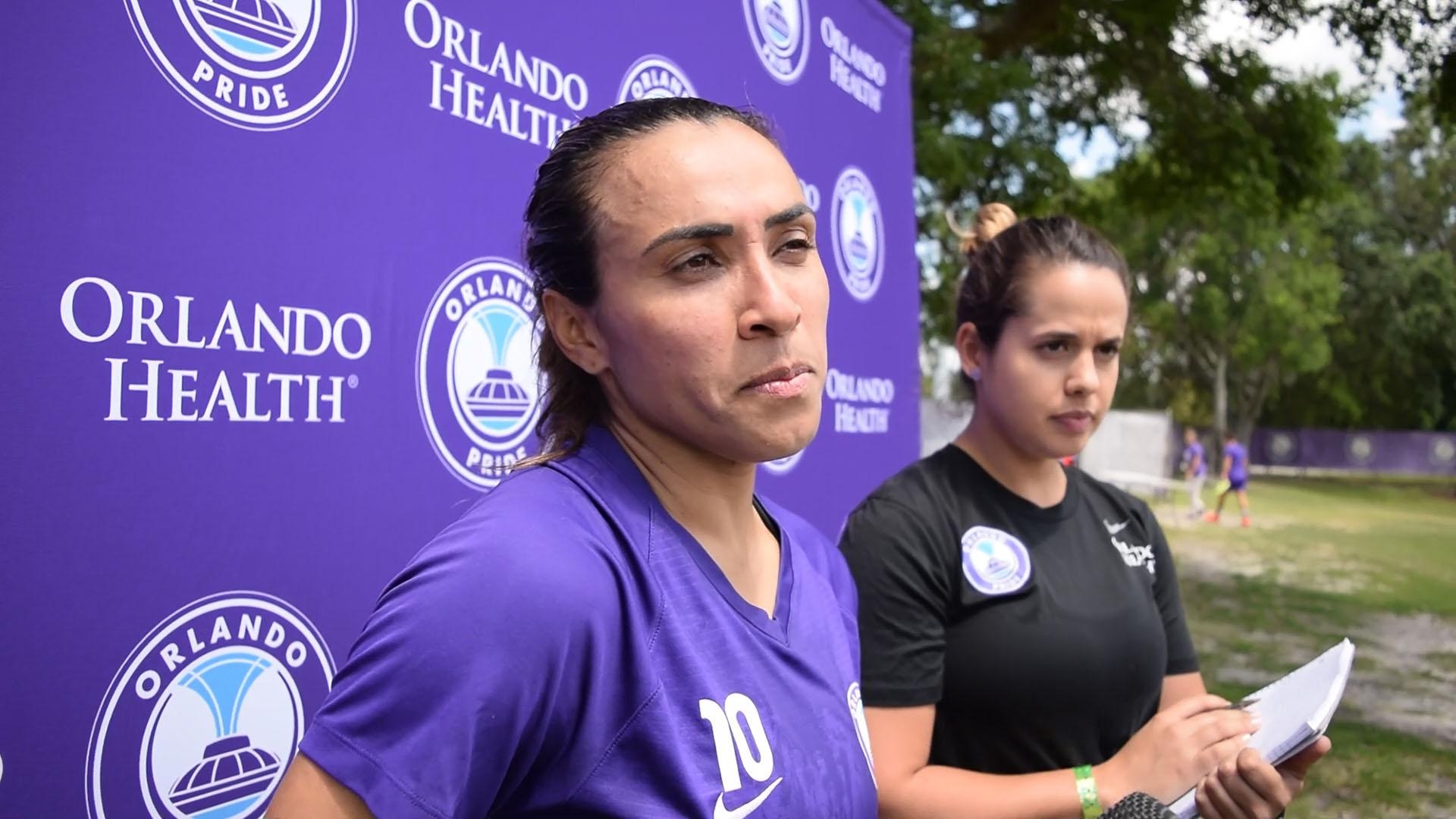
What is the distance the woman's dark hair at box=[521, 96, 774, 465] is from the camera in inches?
47.2

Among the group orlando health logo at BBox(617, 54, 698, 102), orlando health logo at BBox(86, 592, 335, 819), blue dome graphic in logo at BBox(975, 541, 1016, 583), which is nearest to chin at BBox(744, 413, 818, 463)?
blue dome graphic in logo at BBox(975, 541, 1016, 583)

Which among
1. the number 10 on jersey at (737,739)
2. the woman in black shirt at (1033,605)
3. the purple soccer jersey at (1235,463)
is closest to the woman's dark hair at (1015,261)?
the woman in black shirt at (1033,605)

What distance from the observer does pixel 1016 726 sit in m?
1.76

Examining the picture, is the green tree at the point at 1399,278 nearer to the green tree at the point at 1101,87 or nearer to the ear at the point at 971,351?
the green tree at the point at 1101,87

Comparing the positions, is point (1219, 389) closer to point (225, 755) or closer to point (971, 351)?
point (971, 351)

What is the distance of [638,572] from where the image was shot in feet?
3.57

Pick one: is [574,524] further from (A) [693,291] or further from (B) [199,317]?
(B) [199,317]

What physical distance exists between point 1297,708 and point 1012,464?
2.02ft

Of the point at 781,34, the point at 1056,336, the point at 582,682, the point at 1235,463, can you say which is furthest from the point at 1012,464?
the point at 1235,463

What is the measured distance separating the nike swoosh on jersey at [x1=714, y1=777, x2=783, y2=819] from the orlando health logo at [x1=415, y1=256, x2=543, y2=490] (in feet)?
3.45

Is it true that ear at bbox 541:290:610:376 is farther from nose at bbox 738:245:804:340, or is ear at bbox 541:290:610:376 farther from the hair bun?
the hair bun

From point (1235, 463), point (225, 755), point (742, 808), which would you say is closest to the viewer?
point (742, 808)

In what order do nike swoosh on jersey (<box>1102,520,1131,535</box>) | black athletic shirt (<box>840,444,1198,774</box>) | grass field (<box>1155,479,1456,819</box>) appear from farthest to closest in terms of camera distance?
grass field (<box>1155,479,1456,819</box>), nike swoosh on jersey (<box>1102,520,1131,535</box>), black athletic shirt (<box>840,444,1198,774</box>)

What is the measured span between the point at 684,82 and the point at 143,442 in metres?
1.81
